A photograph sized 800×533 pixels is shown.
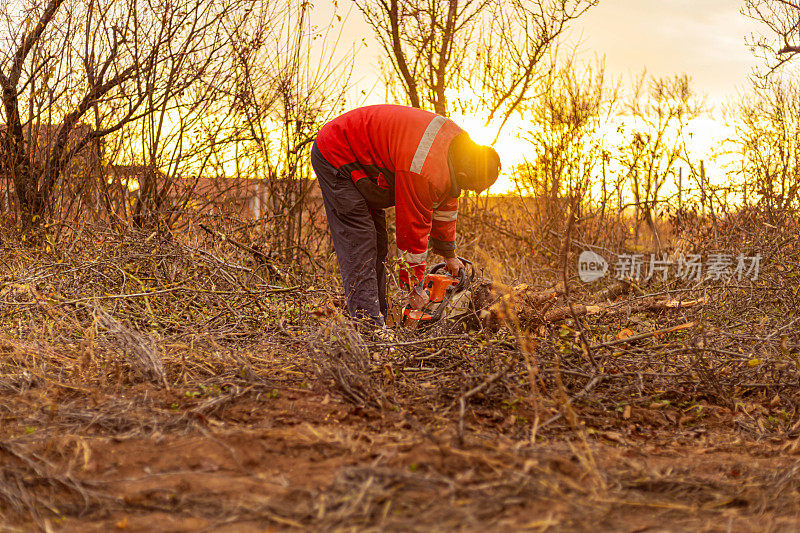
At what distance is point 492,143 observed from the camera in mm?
9062

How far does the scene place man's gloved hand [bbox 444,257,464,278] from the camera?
183 inches

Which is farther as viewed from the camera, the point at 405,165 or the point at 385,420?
the point at 405,165

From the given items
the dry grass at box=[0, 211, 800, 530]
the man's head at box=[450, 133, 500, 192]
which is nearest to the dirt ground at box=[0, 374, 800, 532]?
the dry grass at box=[0, 211, 800, 530]

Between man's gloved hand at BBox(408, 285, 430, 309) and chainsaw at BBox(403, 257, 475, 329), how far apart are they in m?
0.01

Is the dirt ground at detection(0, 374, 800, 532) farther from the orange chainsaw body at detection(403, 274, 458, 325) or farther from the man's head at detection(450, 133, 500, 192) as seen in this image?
the man's head at detection(450, 133, 500, 192)

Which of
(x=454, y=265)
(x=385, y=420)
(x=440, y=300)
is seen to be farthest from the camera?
(x=454, y=265)

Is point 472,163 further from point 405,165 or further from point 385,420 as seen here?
point 385,420

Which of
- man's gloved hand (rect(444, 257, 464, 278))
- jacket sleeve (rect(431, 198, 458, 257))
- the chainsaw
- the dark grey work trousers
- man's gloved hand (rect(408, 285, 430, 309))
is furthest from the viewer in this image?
jacket sleeve (rect(431, 198, 458, 257))

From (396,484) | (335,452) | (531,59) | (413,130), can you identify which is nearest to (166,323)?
(413,130)

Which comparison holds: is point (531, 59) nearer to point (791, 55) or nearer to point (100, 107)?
point (100, 107)

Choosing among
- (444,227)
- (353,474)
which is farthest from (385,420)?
(444,227)
